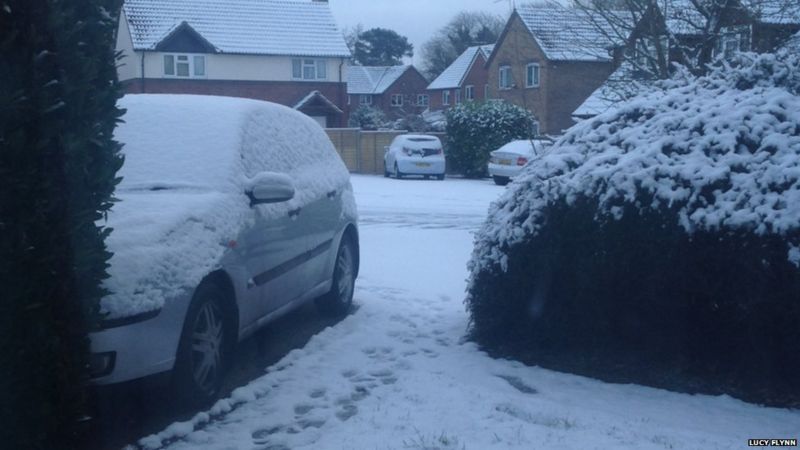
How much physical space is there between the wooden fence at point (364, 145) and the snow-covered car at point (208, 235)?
2775 centimetres

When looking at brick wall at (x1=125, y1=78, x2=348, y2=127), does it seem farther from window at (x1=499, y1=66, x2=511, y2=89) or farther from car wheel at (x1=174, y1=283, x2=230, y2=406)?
car wheel at (x1=174, y1=283, x2=230, y2=406)

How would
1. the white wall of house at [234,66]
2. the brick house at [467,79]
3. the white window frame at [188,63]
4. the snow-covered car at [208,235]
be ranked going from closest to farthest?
the snow-covered car at [208,235]
the white wall of house at [234,66]
the white window frame at [188,63]
the brick house at [467,79]

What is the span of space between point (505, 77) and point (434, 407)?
42.8 m

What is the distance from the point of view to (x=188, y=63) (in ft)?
141

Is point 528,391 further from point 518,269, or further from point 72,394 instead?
point 72,394

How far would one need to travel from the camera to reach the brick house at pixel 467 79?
218 feet

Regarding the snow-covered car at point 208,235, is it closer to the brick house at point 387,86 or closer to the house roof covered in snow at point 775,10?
the house roof covered in snow at point 775,10

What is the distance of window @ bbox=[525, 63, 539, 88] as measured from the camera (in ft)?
141

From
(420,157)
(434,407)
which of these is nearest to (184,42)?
(420,157)

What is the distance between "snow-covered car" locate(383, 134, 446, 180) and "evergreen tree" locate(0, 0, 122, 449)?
2557cm

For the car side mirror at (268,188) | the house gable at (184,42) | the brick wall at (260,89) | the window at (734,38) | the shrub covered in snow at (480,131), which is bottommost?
the car side mirror at (268,188)

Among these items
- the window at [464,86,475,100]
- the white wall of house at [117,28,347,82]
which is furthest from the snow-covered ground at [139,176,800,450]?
the window at [464,86,475,100]

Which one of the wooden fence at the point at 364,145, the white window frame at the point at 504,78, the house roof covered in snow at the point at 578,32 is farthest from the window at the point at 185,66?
the house roof covered in snow at the point at 578,32

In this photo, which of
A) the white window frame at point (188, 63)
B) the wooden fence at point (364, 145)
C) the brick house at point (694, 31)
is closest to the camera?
the brick house at point (694, 31)
